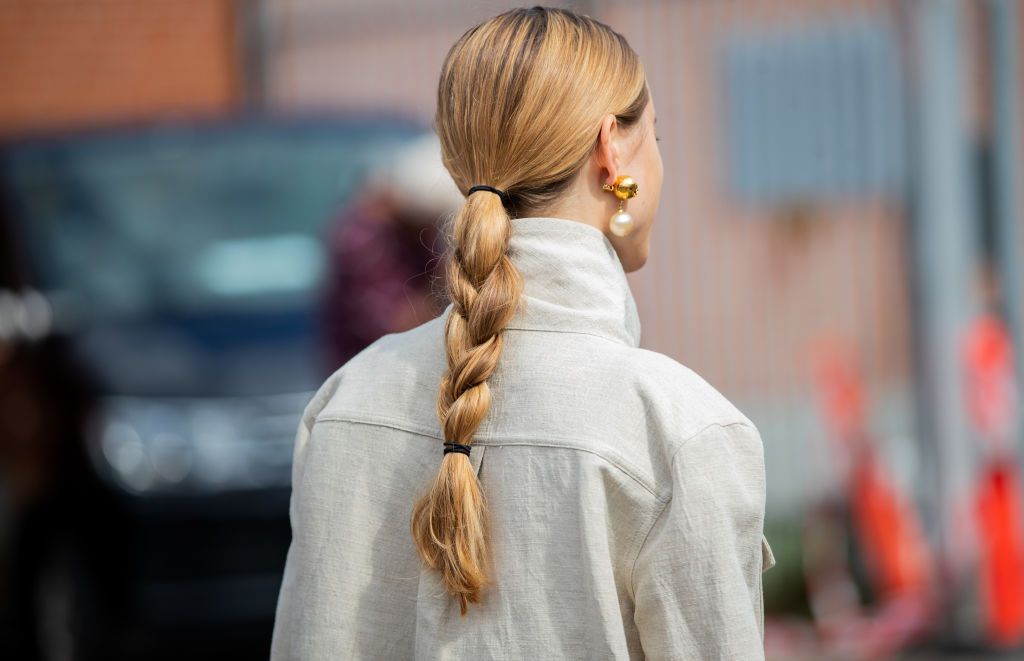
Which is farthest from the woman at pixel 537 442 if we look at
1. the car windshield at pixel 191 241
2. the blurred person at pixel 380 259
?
the car windshield at pixel 191 241

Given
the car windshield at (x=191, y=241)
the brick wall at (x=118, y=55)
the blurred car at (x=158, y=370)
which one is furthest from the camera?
the brick wall at (x=118, y=55)

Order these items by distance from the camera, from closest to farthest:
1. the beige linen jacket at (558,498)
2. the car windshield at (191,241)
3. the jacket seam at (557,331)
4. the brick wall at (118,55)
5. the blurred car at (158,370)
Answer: the beige linen jacket at (558,498) → the jacket seam at (557,331) → the blurred car at (158,370) → the car windshield at (191,241) → the brick wall at (118,55)

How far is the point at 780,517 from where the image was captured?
638cm

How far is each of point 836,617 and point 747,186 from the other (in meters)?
2.13

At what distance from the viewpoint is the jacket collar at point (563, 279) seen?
5.42 feet

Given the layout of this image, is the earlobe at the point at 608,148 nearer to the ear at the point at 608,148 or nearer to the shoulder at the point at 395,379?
the ear at the point at 608,148

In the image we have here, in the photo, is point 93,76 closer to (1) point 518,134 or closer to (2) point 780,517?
(2) point 780,517

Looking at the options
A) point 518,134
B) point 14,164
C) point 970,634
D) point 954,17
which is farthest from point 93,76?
point 518,134

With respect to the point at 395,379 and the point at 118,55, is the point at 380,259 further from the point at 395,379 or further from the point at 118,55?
the point at 118,55

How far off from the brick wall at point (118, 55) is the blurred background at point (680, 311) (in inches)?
59.0

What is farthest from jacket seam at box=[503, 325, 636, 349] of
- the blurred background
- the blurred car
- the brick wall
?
the brick wall

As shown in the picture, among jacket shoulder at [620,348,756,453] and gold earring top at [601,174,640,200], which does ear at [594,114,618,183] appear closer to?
gold earring top at [601,174,640,200]

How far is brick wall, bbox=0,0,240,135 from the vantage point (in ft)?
27.5

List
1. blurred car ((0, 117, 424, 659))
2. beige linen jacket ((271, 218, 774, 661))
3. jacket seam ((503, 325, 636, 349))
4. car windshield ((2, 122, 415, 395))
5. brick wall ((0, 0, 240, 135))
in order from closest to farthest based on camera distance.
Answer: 1. beige linen jacket ((271, 218, 774, 661))
2. jacket seam ((503, 325, 636, 349))
3. blurred car ((0, 117, 424, 659))
4. car windshield ((2, 122, 415, 395))
5. brick wall ((0, 0, 240, 135))
